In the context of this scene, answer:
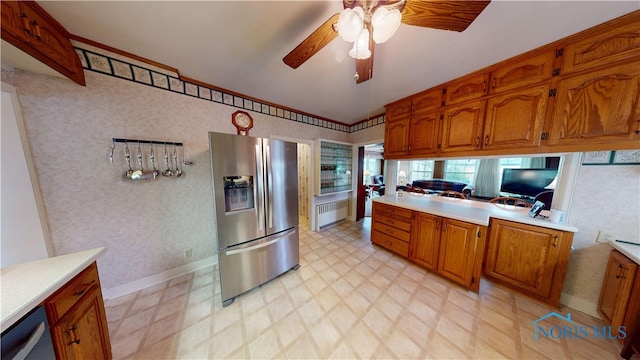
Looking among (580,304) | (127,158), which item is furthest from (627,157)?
(127,158)

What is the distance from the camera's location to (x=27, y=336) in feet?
2.16

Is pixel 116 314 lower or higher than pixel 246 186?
lower

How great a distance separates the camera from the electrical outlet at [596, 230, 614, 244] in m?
1.40

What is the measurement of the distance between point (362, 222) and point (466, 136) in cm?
242

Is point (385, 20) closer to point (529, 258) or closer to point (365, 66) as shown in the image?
point (365, 66)

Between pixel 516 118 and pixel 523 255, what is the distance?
53.7 inches

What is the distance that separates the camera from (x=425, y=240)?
6.82ft

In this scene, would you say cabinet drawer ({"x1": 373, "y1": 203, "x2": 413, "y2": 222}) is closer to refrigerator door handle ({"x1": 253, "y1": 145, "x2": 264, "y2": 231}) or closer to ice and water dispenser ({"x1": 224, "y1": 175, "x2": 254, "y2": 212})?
refrigerator door handle ({"x1": 253, "y1": 145, "x2": 264, "y2": 231})

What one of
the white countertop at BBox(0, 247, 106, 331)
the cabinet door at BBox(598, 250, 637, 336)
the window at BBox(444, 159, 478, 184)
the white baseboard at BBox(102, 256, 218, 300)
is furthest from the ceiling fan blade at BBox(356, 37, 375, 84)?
the window at BBox(444, 159, 478, 184)

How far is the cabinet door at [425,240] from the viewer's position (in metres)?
1.99

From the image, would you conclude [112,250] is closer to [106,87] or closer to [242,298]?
[242,298]

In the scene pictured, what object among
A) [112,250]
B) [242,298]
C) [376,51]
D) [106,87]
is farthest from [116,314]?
[376,51]

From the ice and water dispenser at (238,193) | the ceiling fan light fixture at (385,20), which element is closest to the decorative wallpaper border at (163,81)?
the ice and water dispenser at (238,193)

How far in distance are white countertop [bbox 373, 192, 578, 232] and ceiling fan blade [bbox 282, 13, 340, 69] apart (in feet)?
6.62
